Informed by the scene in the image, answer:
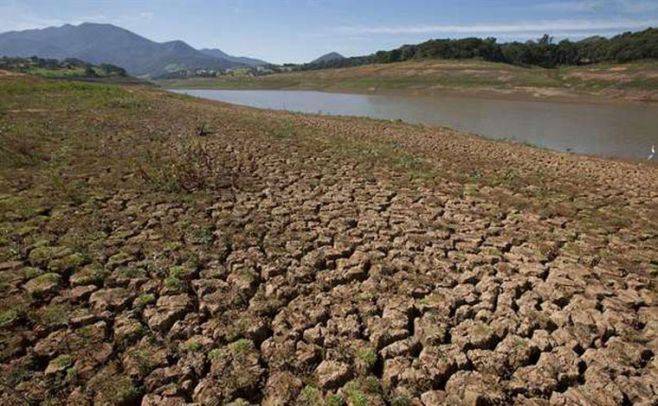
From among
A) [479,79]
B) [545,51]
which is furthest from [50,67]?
[545,51]

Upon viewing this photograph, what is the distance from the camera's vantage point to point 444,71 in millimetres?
71375

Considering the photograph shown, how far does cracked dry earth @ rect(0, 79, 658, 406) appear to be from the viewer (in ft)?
12.3

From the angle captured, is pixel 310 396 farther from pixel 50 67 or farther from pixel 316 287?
pixel 50 67

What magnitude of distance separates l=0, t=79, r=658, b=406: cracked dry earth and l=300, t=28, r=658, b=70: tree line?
78.5 m

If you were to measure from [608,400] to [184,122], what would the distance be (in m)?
16.0

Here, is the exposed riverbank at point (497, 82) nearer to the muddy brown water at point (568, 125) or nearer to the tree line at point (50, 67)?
the muddy brown water at point (568, 125)

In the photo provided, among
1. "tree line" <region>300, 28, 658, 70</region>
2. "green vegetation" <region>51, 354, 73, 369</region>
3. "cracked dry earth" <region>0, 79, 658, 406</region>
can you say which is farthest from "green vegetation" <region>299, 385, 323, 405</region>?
"tree line" <region>300, 28, 658, 70</region>

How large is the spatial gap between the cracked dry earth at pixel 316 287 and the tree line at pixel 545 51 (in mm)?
78479

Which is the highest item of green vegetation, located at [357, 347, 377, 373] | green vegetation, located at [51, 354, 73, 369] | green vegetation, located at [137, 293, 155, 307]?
green vegetation, located at [137, 293, 155, 307]

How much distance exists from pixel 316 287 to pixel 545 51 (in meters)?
99.5

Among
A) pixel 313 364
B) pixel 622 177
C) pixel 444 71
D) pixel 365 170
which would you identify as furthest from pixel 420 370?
pixel 444 71

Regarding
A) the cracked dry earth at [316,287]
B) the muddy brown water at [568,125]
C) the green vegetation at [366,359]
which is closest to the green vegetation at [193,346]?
the cracked dry earth at [316,287]

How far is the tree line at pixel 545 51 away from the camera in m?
72.5

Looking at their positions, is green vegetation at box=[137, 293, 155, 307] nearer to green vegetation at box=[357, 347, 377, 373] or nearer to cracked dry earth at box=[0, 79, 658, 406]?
cracked dry earth at box=[0, 79, 658, 406]
